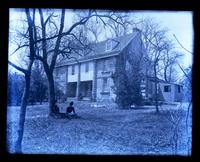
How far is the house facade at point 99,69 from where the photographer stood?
3191 millimetres

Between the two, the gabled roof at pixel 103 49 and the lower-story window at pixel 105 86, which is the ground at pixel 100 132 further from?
the gabled roof at pixel 103 49

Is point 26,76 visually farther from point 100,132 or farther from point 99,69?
point 100,132

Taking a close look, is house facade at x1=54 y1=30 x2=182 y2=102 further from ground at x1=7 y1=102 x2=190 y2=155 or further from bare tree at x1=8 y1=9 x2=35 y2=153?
bare tree at x1=8 y1=9 x2=35 y2=153

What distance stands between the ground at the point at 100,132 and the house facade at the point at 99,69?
128 millimetres

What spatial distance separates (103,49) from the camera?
10.5 ft

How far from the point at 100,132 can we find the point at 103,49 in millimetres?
796

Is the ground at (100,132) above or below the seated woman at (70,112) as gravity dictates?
below

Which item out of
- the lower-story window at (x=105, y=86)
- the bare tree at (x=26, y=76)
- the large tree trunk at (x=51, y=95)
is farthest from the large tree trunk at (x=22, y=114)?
the lower-story window at (x=105, y=86)

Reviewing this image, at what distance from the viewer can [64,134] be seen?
123 inches

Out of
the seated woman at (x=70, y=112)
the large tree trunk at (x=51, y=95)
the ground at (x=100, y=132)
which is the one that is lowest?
the ground at (x=100, y=132)

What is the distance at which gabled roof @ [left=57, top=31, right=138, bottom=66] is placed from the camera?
3201 mm
